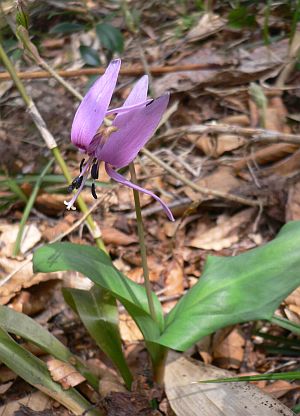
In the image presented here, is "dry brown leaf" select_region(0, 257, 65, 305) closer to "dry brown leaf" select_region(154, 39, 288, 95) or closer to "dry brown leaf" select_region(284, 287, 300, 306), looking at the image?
"dry brown leaf" select_region(284, 287, 300, 306)

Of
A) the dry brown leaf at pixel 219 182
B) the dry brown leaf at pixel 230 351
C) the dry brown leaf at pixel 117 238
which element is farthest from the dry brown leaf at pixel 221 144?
the dry brown leaf at pixel 230 351

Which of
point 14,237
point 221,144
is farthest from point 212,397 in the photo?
point 221,144

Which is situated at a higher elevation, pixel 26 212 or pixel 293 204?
pixel 26 212

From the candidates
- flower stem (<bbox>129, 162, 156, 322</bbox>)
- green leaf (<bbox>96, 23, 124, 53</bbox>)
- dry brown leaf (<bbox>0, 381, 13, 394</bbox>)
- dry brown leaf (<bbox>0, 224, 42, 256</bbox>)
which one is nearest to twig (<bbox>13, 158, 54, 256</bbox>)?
dry brown leaf (<bbox>0, 224, 42, 256</bbox>)

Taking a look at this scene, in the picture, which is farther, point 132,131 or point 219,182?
point 219,182

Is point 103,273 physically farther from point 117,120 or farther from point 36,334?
point 117,120

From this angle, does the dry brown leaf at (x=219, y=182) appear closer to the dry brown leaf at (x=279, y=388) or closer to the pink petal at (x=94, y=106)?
the dry brown leaf at (x=279, y=388)

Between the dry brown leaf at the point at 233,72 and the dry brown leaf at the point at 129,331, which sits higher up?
the dry brown leaf at the point at 233,72
